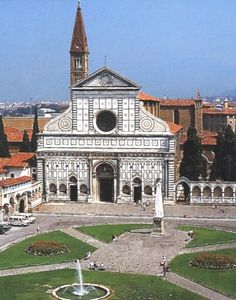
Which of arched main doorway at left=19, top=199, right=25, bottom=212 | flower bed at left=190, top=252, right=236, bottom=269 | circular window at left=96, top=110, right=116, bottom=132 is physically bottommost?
flower bed at left=190, top=252, right=236, bottom=269

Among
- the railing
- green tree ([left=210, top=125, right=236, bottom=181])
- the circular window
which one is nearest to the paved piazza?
the railing

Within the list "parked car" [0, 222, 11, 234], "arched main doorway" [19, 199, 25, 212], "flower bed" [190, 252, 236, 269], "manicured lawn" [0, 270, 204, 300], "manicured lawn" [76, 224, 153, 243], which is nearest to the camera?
"manicured lawn" [0, 270, 204, 300]

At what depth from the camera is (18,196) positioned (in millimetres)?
62344

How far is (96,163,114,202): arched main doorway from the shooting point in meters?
68.9

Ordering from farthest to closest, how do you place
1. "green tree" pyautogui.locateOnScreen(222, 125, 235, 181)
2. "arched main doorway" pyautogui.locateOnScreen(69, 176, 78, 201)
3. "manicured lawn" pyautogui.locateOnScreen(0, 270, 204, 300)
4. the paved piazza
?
1. "green tree" pyautogui.locateOnScreen(222, 125, 235, 181)
2. "arched main doorway" pyautogui.locateOnScreen(69, 176, 78, 201)
3. the paved piazza
4. "manicured lawn" pyautogui.locateOnScreen(0, 270, 204, 300)

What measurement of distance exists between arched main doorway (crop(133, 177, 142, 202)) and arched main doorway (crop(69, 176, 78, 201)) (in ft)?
20.2

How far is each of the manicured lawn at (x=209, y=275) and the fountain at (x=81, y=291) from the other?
227 inches

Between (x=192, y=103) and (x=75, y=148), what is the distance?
36106 mm

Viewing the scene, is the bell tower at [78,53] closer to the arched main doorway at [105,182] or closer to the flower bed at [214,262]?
the arched main doorway at [105,182]

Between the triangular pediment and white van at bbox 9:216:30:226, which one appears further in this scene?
the triangular pediment

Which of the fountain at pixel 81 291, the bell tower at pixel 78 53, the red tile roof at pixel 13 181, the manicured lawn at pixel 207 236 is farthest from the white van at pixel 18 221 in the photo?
the bell tower at pixel 78 53

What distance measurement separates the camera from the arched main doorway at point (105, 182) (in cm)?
6888

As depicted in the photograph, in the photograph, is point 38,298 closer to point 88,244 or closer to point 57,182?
point 88,244

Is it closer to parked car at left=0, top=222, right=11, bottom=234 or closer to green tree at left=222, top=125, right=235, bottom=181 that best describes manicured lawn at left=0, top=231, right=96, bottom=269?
parked car at left=0, top=222, right=11, bottom=234
